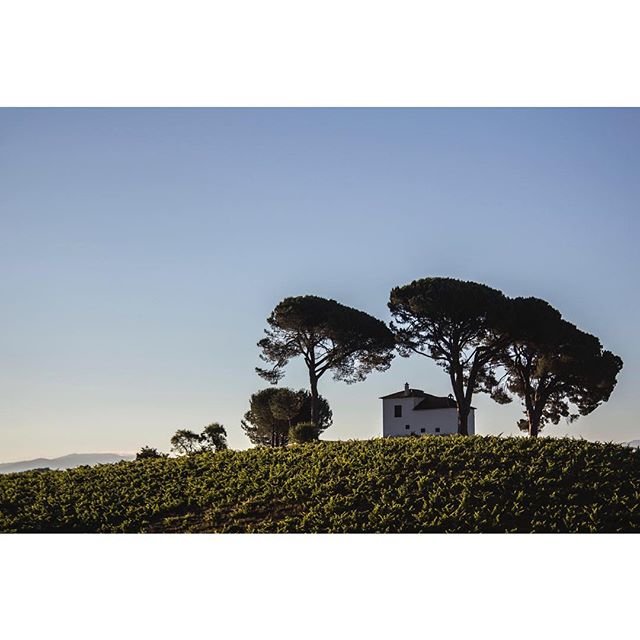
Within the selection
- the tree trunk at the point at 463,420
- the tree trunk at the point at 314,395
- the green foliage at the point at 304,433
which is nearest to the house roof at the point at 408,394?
the tree trunk at the point at 463,420

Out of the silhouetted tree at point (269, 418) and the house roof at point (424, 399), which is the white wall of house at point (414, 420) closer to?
the house roof at point (424, 399)

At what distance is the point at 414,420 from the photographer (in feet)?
62.5

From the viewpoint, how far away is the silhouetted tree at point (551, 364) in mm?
18906

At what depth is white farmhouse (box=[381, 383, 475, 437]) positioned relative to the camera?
1881cm

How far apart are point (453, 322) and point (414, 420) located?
259cm

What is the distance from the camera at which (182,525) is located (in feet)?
33.1

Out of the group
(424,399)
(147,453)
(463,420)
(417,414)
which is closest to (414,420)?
(417,414)

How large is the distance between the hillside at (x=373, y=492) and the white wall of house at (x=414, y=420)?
20.3 ft

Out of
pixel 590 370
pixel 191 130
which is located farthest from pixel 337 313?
pixel 191 130

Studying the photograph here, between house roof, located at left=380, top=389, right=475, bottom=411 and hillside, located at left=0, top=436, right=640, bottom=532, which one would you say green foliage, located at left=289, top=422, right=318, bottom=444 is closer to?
hillside, located at left=0, top=436, right=640, bottom=532

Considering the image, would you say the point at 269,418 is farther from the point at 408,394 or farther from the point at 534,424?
the point at 534,424

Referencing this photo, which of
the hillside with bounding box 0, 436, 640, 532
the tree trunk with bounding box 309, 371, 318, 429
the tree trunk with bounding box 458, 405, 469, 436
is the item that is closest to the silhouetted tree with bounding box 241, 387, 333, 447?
the tree trunk with bounding box 309, 371, 318, 429
